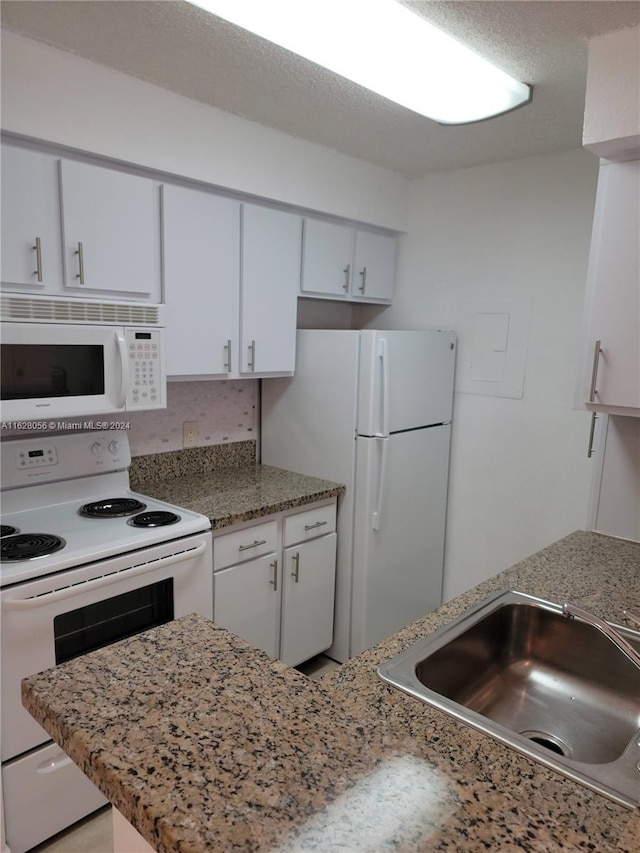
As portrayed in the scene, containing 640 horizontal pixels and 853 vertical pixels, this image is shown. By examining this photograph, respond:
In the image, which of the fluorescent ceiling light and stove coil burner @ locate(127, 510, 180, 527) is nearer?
the fluorescent ceiling light

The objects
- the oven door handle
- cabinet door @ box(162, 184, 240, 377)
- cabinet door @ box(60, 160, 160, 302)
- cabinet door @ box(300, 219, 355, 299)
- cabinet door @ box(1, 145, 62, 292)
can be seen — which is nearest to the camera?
the oven door handle

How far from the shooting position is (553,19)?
1555 mm

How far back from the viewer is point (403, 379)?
2.75 metres

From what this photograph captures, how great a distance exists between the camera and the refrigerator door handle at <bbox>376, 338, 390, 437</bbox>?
2.59 m

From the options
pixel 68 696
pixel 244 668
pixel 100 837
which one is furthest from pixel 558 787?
pixel 100 837

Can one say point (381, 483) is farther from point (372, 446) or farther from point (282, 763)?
point (282, 763)

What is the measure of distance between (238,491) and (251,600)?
18.2 inches

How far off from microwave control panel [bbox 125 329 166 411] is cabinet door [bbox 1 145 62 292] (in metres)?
0.31

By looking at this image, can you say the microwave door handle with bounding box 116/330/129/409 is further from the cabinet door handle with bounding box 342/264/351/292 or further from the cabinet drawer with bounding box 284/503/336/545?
the cabinet door handle with bounding box 342/264/351/292

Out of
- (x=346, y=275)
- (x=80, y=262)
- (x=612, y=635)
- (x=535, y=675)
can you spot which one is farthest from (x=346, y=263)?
(x=612, y=635)

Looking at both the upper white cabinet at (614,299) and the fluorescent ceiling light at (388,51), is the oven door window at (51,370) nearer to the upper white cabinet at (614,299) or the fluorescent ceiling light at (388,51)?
the fluorescent ceiling light at (388,51)

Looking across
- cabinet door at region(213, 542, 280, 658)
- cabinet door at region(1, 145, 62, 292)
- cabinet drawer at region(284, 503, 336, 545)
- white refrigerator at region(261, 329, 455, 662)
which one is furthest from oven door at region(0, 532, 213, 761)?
cabinet door at region(1, 145, 62, 292)

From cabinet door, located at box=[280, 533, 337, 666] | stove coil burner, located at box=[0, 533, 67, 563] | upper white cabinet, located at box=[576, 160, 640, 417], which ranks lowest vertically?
cabinet door, located at box=[280, 533, 337, 666]

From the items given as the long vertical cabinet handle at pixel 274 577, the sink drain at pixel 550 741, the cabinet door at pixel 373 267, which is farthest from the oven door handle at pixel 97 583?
the cabinet door at pixel 373 267
